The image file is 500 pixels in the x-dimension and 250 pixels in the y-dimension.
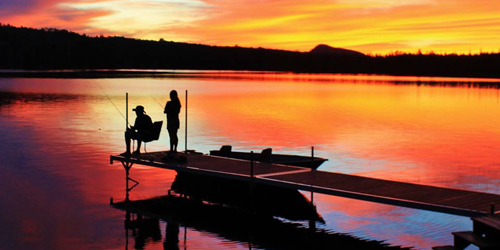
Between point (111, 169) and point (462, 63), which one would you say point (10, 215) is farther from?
point (462, 63)

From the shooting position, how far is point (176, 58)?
597ft

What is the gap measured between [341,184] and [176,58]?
17179 cm

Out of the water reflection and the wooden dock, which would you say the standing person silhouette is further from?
the water reflection

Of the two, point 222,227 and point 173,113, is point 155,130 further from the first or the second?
point 222,227

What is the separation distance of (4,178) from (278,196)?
23.7 feet

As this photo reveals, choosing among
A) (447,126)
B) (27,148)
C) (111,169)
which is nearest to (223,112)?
(447,126)

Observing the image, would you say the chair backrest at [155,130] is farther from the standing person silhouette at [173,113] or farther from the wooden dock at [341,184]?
the wooden dock at [341,184]

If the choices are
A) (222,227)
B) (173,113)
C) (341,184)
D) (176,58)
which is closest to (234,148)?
(173,113)

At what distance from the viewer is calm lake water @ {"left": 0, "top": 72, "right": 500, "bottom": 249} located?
11961 millimetres

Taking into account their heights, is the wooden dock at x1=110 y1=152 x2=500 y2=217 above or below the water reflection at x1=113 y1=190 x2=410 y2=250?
above

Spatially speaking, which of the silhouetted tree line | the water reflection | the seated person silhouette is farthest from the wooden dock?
the silhouetted tree line

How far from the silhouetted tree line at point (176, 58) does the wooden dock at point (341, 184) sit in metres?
126

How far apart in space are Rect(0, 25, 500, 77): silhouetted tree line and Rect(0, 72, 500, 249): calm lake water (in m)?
104

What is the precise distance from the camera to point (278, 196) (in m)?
14.0
